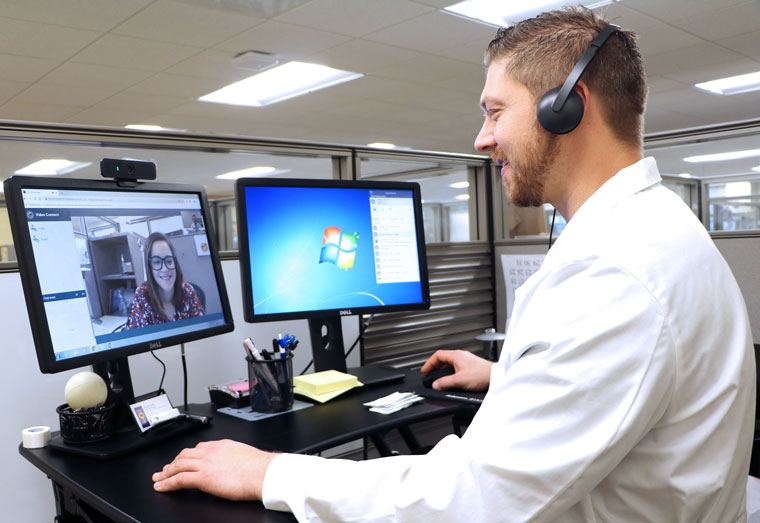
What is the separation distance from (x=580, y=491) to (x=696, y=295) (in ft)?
0.67

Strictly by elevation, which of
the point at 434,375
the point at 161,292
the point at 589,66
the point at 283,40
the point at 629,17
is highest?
the point at 283,40

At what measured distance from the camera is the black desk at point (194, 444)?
69 cm

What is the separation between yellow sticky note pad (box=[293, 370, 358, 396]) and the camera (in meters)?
1.13

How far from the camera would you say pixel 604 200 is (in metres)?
0.65

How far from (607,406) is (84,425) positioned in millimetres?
728

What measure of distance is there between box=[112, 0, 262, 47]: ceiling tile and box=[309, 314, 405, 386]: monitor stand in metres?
2.56

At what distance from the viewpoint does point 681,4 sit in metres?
A: 3.50

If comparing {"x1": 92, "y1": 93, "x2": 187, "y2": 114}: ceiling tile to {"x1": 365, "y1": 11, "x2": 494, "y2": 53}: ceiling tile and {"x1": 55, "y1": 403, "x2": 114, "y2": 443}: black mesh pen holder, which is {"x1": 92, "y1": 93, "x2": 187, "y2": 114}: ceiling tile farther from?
{"x1": 55, "y1": 403, "x2": 114, "y2": 443}: black mesh pen holder

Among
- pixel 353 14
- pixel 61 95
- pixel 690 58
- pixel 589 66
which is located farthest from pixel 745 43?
pixel 61 95

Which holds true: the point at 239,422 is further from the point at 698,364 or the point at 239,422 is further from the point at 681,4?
the point at 681,4

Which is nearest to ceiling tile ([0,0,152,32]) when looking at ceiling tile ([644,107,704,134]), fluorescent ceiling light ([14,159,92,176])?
fluorescent ceiling light ([14,159,92,176])

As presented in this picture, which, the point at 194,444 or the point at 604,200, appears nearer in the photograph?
the point at 604,200

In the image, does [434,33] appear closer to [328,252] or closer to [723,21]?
[723,21]

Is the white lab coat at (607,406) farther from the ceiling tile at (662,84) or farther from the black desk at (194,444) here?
the ceiling tile at (662,84)
